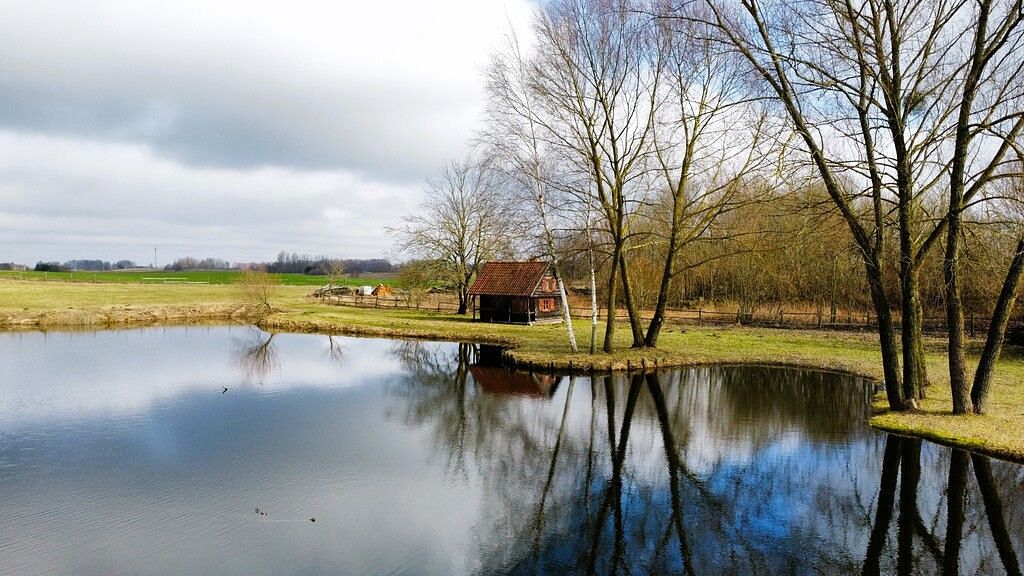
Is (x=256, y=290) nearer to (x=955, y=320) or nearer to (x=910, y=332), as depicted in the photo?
(x=910, y=332)

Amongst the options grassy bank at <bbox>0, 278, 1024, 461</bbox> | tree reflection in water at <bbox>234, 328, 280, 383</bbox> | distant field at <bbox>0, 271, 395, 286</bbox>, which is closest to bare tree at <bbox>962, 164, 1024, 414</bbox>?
grassy bank at <bbox>0, 278, 1024, 461</bbox>

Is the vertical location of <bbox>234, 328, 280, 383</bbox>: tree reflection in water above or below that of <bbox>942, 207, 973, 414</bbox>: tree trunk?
below

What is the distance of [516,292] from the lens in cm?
3559

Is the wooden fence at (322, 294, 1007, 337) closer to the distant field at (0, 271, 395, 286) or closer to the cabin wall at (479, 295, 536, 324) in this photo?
the cabin wall at (479, 295, 536, 324)

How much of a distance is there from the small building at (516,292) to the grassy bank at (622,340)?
6.31 feet

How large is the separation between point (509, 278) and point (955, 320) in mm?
26279

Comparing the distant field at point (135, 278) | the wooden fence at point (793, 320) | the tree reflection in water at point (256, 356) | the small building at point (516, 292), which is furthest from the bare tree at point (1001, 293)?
the distant field at point (135, 278)

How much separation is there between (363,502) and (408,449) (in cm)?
267

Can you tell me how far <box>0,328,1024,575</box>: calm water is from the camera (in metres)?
7.09

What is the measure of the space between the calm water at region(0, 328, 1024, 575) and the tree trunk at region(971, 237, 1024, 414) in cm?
223

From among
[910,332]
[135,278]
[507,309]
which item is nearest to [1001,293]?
[910,332]

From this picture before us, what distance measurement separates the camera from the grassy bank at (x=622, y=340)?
12141 millimetres

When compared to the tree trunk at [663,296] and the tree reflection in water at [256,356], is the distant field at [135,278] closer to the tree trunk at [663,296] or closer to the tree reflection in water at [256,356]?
the tree reflection in water at [256,356]

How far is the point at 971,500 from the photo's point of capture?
863cm
